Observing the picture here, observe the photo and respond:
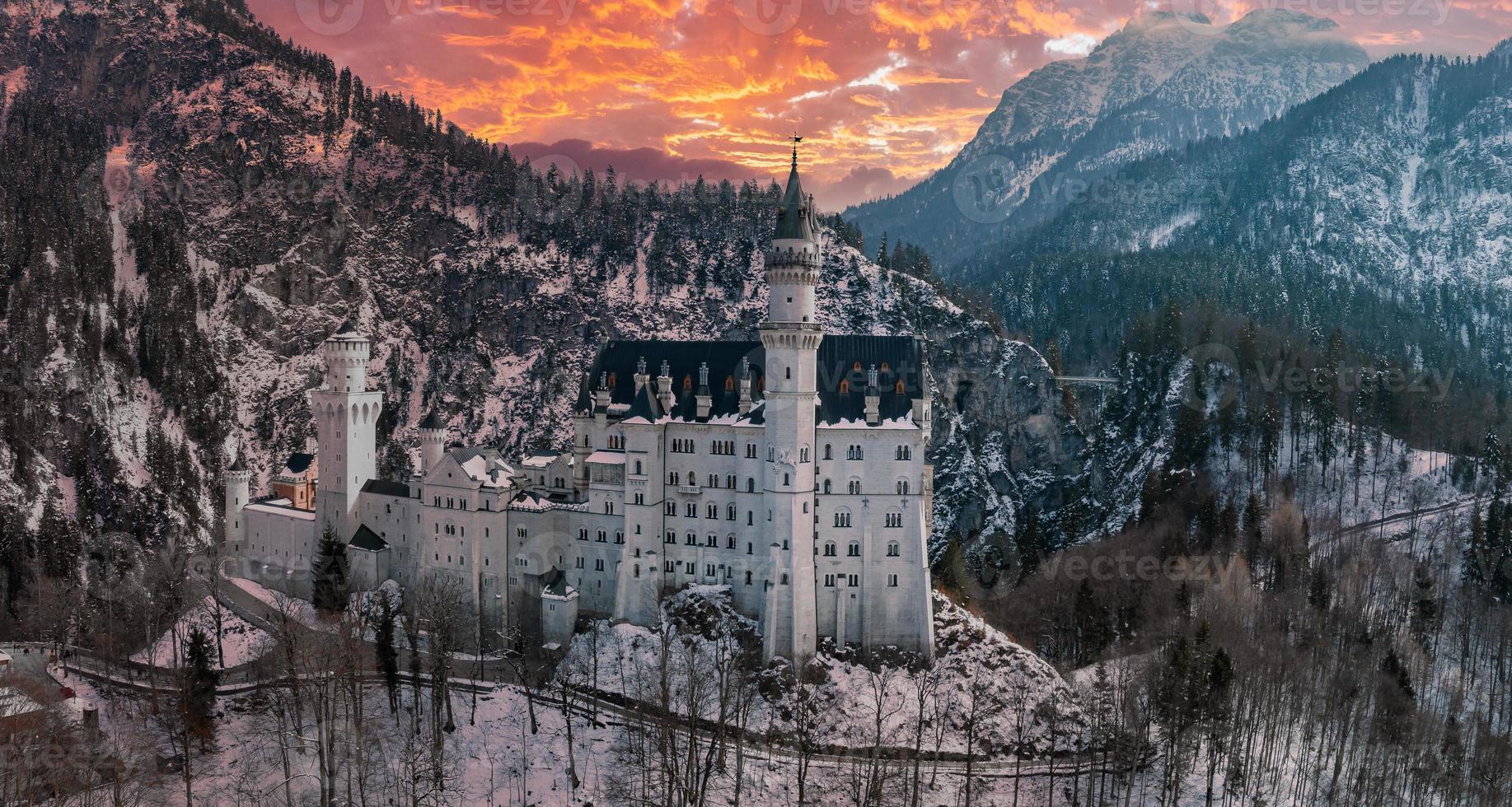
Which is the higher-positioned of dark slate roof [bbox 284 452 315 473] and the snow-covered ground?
dark slate roof [bbox 284 452 315 473]

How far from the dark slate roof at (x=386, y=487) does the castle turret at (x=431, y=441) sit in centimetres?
229

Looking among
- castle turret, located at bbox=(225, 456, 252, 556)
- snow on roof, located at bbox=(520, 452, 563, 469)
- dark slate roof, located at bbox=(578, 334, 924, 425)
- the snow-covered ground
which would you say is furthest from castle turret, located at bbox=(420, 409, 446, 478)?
castle turret, located at bbox=(225, 456, 252, 556)

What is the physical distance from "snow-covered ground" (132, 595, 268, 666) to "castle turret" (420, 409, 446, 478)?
19.8 meters

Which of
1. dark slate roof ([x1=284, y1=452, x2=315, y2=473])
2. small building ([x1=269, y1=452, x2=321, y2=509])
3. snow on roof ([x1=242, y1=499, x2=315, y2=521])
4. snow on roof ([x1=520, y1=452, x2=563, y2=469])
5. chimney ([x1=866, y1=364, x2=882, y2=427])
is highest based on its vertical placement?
chimney ([x1=866, y1=364, x2=882, y2=427])

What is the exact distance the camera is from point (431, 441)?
95.4 metres

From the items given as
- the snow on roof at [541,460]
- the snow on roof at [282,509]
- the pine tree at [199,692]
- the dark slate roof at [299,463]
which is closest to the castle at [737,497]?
the snow on roof at [541,460]

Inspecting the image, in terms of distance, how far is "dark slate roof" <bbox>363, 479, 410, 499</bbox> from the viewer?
9338 cm

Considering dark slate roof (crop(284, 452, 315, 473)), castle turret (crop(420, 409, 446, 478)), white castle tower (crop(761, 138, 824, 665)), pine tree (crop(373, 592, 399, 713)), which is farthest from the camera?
dark slate roof (crop(284, 452, 315, 473))

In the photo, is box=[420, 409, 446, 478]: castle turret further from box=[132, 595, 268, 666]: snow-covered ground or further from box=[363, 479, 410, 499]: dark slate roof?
box=[132, 595, 268, 666]: snow-covered ground

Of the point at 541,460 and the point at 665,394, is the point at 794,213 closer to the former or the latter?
the point at 665,394

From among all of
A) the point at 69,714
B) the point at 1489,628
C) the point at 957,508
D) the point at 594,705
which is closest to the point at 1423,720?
the point at 1489,628

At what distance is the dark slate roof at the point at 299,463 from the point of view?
10706 centimetres

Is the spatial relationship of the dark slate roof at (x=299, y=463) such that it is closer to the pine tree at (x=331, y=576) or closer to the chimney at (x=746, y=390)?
the pine tree at (x=331, y=576)

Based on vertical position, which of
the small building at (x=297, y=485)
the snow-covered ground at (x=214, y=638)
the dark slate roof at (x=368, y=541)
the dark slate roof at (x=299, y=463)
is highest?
the dark slate roof at (x=299, y=463)
